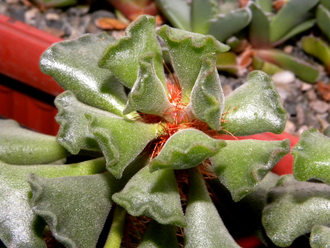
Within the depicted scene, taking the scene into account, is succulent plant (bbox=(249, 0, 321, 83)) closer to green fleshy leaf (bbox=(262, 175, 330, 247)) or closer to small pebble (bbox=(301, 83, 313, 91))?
small pebble (bbox=(301, 83, 313, 91))

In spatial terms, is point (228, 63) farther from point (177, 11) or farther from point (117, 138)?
point (117, 138)

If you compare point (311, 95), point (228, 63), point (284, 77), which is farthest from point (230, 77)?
point (311, 95)

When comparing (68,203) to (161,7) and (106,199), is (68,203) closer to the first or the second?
(106,199)

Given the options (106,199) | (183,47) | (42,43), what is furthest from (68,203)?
(42,43)

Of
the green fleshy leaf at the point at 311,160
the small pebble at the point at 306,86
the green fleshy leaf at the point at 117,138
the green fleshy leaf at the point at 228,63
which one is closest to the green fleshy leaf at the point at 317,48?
the small pebble at the point at 306,86

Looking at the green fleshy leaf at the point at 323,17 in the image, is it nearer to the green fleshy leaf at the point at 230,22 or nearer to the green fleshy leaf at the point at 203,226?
the green fleshy leaf at the point at 230,22
